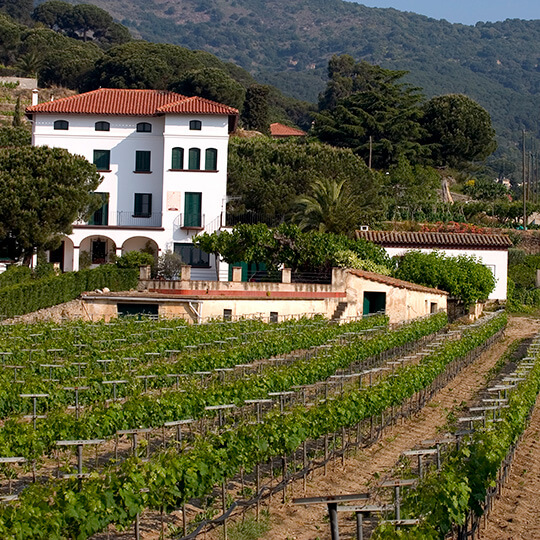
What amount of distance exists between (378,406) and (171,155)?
28790mm

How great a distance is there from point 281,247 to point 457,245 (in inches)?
370

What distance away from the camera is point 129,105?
157 ft

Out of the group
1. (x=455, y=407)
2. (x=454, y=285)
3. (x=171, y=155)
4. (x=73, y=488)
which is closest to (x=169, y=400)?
(x=73, y=488)

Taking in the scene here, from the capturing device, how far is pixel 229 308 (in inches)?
1389

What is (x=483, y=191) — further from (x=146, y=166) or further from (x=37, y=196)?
(x=37, y=196)

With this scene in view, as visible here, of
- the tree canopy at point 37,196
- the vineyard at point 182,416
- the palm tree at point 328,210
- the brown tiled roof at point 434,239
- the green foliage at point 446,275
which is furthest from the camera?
the brown tiled roof at point 434,239

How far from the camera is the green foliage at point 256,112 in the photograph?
79.8 m

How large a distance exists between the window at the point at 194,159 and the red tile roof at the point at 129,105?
169 cm

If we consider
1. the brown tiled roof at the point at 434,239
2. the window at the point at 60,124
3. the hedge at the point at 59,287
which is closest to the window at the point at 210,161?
the window at the point at 60,124

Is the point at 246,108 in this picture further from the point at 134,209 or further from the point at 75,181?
the point at 75,181

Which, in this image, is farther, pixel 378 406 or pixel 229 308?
pixel 229 308

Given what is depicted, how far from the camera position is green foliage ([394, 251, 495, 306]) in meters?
41.5

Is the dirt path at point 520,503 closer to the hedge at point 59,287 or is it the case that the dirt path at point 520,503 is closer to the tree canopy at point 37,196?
the hedge at point 59,287

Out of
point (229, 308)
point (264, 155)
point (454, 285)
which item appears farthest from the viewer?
point (264, 155)
